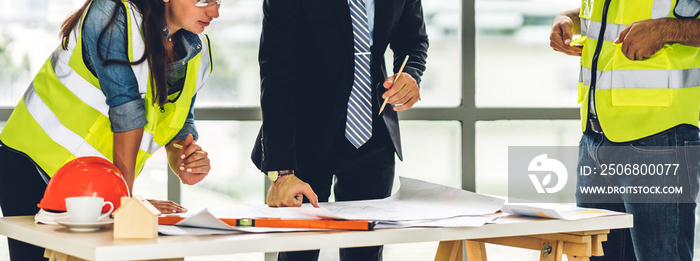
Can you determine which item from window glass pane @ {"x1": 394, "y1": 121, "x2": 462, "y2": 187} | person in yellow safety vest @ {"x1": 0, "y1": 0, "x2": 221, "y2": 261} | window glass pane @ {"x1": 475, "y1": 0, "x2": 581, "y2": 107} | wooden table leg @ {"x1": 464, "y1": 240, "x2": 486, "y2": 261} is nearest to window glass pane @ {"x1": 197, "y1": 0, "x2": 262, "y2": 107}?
window glass pane @ {"x1": 394, "y1": 121, "x2": 462, "y2": 187}

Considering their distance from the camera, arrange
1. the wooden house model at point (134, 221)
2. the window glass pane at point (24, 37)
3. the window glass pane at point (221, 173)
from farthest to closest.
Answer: the window glass pane at point (221, 173)
the window glass pane at point (24, 37)
the wooden house model at point (134, 221)

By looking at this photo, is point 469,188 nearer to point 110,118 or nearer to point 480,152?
point 480,152

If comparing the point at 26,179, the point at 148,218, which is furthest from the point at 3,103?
the point at 148,218

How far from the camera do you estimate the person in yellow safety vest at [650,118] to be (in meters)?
1.83

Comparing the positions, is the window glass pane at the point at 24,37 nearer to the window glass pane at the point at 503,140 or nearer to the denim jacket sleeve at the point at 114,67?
the denim jacket sleeve at the point at 114,67

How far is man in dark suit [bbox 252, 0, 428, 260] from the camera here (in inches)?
72.7

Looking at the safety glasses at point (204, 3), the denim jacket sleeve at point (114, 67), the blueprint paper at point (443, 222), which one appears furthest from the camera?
the safety glasses at point (204, 3)

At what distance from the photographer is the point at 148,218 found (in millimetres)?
1218

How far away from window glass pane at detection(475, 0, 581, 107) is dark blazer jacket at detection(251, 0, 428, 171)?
1684 mm

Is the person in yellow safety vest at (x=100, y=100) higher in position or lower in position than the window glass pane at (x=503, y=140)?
higher

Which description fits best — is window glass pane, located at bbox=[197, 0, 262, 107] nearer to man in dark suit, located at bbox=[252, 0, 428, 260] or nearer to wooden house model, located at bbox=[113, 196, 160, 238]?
man in dark suit, located at bbox=[252, 0, 428, 260]

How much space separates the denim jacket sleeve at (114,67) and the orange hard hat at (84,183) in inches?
6.7

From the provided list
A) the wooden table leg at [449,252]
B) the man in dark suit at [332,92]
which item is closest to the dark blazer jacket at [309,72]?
the man in dark suit at [332,92]

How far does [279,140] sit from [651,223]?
1.02 meters
